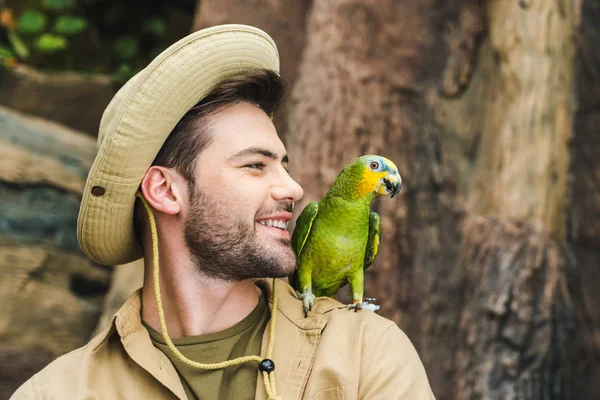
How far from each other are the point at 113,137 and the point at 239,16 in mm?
2603

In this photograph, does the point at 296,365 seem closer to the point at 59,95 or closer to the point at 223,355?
the point at 223,355

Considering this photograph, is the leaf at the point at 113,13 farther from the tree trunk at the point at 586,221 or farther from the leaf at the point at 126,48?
the tree trunk at the point at 586,221

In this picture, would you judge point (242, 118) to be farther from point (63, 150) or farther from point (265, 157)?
point (63, 150)

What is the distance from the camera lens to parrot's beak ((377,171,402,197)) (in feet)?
7.95

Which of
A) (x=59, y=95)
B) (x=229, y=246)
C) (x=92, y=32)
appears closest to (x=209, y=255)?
(x=229, y=246)

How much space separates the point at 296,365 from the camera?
2059mm

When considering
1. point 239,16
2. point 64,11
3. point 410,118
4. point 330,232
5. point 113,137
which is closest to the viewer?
point 113,137

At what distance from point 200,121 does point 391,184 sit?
2.38 ft

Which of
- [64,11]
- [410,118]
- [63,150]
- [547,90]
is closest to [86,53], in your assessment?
[64,11]

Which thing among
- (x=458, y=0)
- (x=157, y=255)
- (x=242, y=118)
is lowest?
(x=157, y=255)

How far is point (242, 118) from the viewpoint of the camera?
2.23 m

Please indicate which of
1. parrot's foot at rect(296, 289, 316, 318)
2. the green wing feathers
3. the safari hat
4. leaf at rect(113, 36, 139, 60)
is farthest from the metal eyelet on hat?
leaf at rect(113, 36, 139, 60)

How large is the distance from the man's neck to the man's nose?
33 centimetres

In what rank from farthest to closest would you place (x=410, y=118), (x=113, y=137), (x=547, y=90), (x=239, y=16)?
1. (x=239, y=16)
2. (x=410, y=118)
3. (x=547, y=90)
4. (x=113, y=137)
